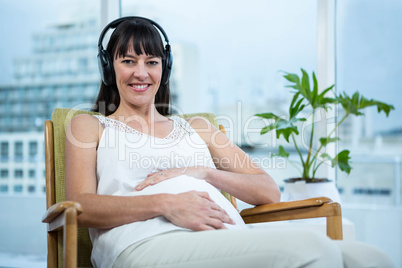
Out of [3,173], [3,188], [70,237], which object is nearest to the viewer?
[70,237]

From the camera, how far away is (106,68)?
4.81 ft

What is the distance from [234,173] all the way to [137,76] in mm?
467

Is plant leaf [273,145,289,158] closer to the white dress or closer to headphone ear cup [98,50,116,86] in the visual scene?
the white dress

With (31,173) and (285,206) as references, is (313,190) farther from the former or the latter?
(31,173)

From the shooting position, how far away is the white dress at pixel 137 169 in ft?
3.76

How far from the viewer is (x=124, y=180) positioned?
1311mm

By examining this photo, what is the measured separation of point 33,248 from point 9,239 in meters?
0.34

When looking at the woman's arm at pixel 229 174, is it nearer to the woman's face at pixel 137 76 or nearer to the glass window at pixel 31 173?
the woman's face at pixel 137 76

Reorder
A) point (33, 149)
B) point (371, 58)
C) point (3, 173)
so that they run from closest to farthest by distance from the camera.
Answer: point (371, 58)
point (33, 149)
point (3, 173)

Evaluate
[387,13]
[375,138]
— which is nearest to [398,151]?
[375,138]

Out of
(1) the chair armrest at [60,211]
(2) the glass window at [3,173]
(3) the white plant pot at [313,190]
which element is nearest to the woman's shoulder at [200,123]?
(1) the chair armrest at [60,211]

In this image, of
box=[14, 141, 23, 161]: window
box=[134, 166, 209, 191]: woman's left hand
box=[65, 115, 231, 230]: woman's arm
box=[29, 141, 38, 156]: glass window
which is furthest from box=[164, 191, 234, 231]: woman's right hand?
box=[14, 141, 23, 161]: window

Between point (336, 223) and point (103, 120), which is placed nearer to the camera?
point (336, 223)

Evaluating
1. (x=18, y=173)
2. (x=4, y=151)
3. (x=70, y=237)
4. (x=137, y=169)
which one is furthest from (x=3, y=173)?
(x=70, y=237)
